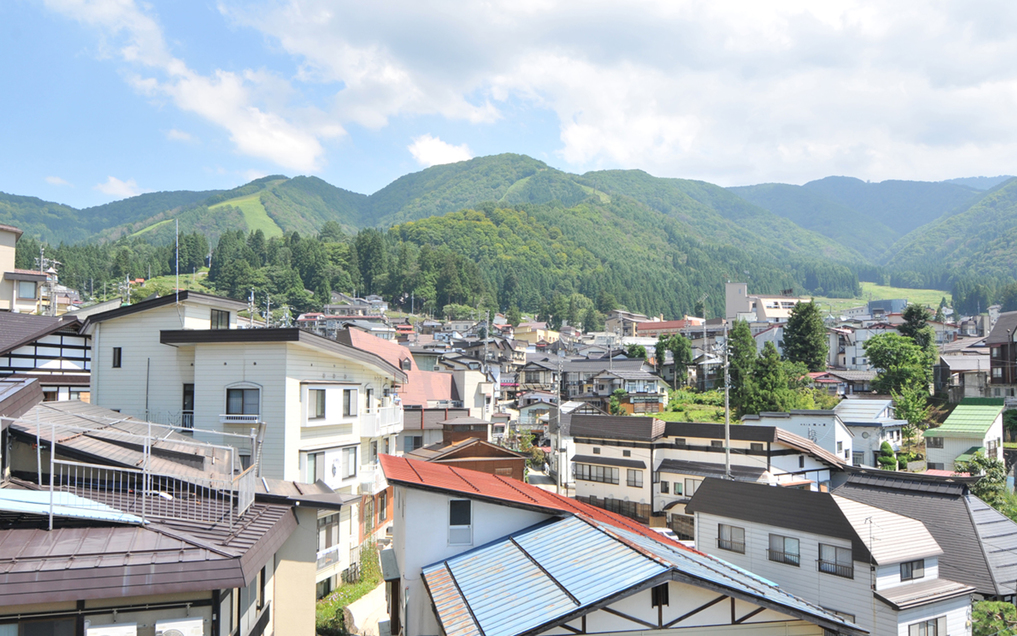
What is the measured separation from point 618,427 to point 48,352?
2615 centimetres

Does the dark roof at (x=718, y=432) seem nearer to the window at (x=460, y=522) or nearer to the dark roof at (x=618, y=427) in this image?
the dark roof at (x=618, y=427)

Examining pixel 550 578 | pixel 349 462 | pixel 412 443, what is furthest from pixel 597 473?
pixel 550 578

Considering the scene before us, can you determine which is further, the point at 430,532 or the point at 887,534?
the point at 887,534

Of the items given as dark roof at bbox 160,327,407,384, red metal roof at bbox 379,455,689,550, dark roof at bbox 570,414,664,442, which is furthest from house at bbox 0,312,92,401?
dark roof at bbox 570,414,664,442

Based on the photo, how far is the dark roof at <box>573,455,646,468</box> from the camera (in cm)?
3400

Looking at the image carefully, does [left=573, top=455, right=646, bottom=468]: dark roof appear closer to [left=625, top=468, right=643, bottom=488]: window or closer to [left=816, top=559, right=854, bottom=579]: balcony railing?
[left=625, top=468, right=643, bottom=488]: window

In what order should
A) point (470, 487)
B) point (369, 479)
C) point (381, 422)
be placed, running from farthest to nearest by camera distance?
point (381, 422) < point (369, 479) < point (470, 487)

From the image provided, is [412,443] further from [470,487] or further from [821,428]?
[821,428]

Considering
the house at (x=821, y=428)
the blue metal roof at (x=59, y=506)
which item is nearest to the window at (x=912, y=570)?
the blue metal roof at (x=59, y=506)

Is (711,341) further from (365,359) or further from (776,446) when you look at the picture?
(365,359)

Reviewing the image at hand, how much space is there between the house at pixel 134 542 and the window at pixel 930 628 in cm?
1580

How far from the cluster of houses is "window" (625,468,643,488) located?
132mm

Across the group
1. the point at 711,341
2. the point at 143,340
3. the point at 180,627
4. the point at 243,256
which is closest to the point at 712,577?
the point at 180,627

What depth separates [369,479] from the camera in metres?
23.3
